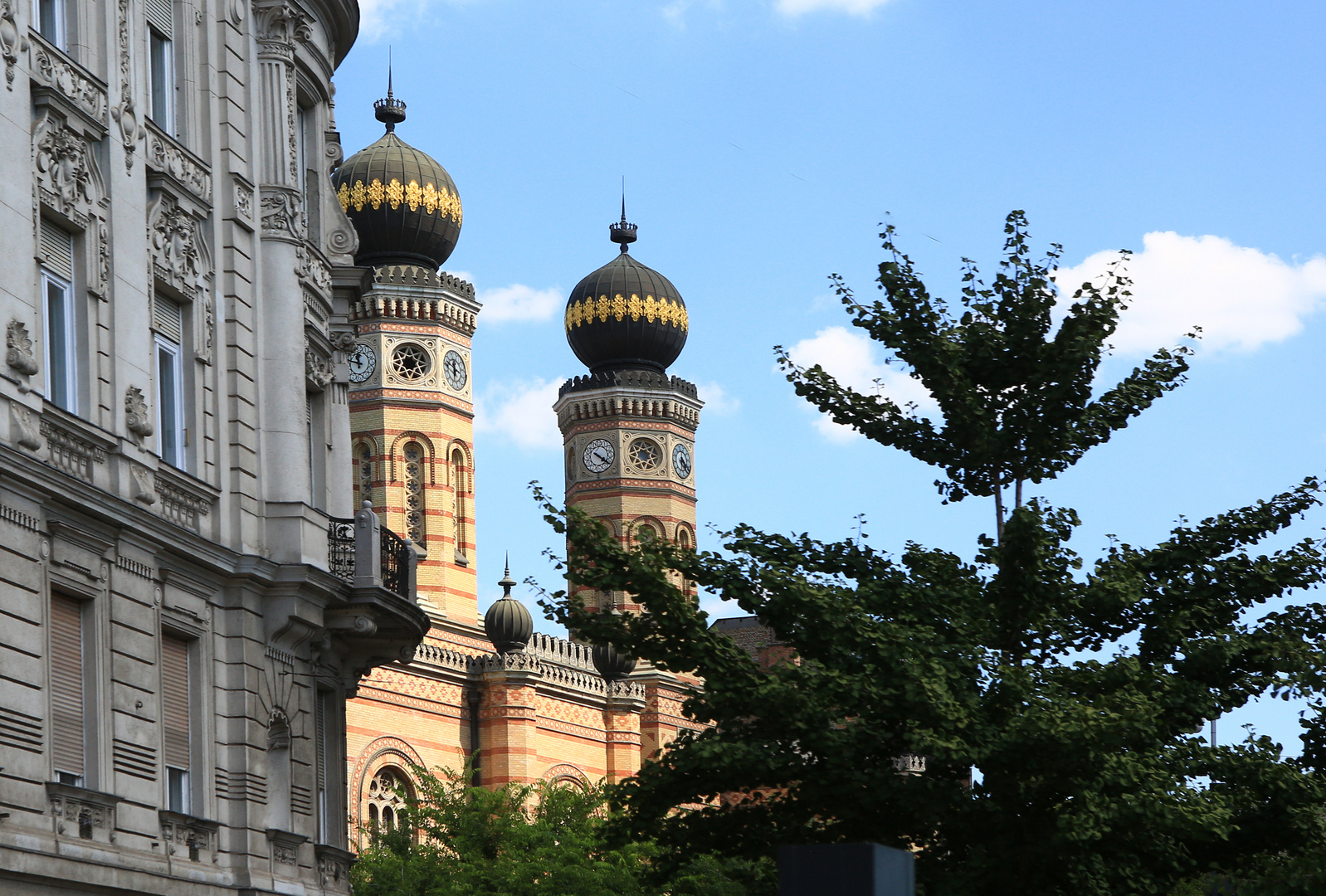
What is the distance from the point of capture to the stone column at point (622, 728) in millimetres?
50781

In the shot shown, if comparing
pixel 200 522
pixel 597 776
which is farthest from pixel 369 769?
pixel 200 522

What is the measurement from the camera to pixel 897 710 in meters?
14.1

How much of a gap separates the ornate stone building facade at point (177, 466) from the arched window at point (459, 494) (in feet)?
104

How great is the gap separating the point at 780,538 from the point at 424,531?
3597 cm

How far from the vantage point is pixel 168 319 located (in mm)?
15883

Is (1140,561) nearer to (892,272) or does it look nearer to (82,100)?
(892,272)

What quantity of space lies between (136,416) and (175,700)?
7.51 feet

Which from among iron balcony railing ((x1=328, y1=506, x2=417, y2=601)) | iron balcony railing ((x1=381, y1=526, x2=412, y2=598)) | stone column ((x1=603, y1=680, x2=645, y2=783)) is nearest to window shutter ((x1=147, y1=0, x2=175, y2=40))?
iron balcony railing ((x1=328, y1=506, x2=417, y2=601))

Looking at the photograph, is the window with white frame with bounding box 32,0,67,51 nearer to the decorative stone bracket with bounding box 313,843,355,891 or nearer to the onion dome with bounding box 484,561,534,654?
the decorative stone bracket with bounding box 313,843,355,891

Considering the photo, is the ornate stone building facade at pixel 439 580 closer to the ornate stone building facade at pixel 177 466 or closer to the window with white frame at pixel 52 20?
the ornate stone building facade at pixel 177 466

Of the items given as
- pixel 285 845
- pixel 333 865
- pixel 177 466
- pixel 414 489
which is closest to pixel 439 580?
pixel 414 489

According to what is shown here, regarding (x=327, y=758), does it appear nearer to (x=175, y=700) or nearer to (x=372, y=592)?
(x=372, y=592)

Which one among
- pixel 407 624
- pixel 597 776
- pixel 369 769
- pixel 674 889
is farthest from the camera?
pixel 597 776

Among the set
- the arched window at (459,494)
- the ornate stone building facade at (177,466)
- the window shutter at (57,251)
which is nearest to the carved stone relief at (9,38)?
the ornate stone building facade at (177,466)
